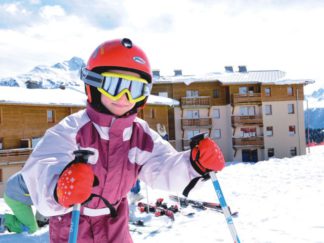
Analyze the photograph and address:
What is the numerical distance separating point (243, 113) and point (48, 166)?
31.8 m

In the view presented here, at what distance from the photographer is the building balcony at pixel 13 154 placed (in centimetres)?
1906

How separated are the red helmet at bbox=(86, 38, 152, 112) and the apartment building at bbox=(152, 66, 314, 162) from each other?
28940mm

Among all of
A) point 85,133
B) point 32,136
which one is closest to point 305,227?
point 85,133

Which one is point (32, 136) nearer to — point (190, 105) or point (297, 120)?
point (190, 105)

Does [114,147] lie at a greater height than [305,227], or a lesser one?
greater

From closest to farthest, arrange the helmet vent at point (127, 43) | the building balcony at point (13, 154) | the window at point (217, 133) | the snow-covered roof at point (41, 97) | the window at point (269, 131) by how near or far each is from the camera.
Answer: the helmet vent at point (127, 43) → the building balcony at point (13, 154) → the snow-covered roof at point (41, 97) → the window at point (269, 131) → the window at point (217, 133)

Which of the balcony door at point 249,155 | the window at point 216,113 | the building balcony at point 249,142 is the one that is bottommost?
the balcony door at point 249,155

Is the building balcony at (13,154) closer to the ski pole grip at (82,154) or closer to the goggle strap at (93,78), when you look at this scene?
the goggle strap at (93,78)

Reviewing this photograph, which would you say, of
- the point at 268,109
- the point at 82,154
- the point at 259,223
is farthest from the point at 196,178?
the point at 268,109

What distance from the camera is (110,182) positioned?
2473mm

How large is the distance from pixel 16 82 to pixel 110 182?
18186 cm

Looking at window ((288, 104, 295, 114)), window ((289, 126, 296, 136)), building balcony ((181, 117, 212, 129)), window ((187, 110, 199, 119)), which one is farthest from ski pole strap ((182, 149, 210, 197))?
window ((288, 104, 295, 114))

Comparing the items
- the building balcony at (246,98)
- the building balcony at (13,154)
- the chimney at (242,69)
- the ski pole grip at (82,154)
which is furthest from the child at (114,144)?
the chimney at (242,69)

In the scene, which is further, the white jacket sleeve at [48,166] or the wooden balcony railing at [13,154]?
the wooden balcony railing at [13,154]
